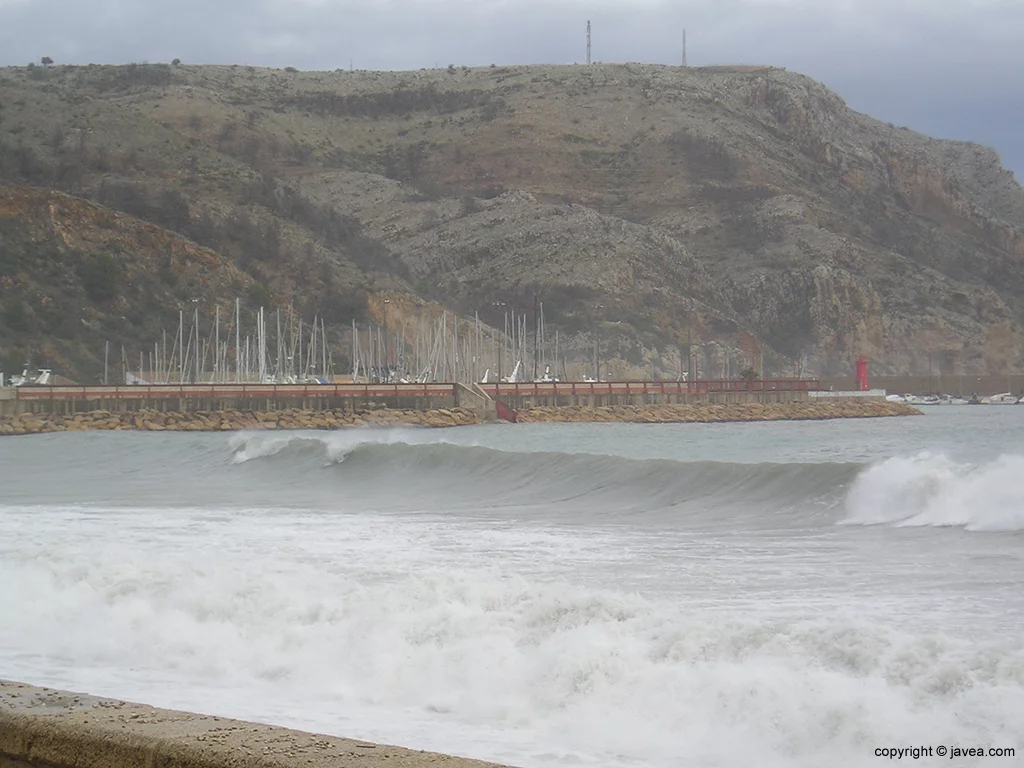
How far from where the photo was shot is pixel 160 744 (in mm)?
4410

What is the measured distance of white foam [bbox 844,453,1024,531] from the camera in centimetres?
1612

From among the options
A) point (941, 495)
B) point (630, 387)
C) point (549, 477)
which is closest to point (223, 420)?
point (630, 387)

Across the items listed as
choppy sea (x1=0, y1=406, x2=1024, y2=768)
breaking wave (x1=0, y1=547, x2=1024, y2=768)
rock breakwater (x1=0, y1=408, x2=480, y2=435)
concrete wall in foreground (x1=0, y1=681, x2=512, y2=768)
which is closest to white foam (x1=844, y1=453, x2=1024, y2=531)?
choppy sea (x1=0, y1=406, x2=1024, y2=768)

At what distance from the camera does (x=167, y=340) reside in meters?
95.6

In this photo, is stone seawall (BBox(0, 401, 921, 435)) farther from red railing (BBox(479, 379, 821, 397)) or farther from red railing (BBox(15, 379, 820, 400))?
red railing (BBox(479, 379, 821, 397))

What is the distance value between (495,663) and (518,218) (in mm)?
152323

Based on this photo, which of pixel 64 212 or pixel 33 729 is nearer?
pixel 33 729

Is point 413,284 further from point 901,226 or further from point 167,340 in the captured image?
point 901,226

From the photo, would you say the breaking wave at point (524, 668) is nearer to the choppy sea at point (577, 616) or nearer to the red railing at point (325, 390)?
the choppy sea at point (577, 616)

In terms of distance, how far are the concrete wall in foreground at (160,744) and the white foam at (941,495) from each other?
12.3 metres

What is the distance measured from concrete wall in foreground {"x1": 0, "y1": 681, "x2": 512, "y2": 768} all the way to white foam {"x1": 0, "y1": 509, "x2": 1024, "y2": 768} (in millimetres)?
2402

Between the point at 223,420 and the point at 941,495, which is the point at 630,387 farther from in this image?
the point at 941,495

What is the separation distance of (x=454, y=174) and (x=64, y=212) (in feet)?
282

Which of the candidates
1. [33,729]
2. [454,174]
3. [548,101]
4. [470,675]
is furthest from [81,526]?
[548,101]
